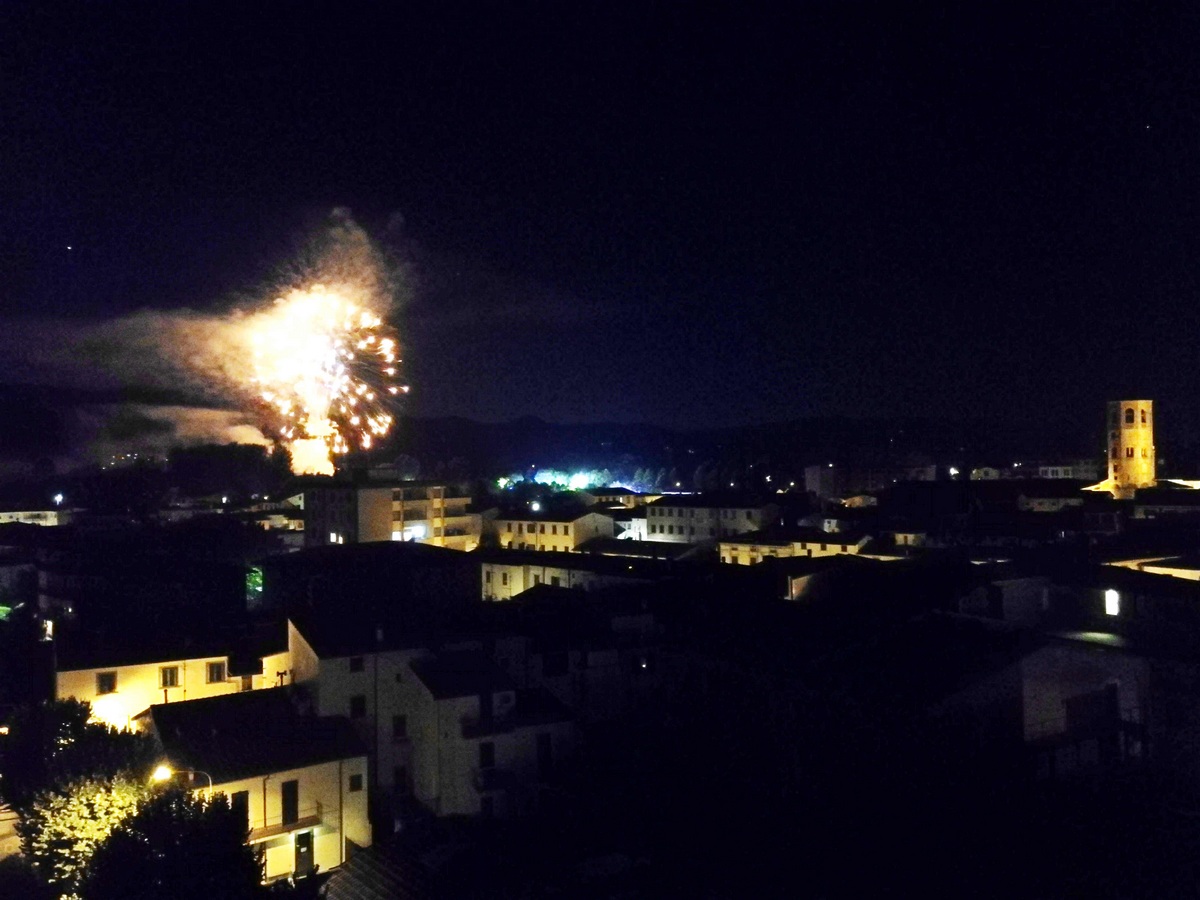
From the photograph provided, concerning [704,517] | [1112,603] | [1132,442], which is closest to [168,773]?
[1112,603]

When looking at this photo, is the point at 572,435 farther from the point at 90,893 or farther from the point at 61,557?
the point at 90,893

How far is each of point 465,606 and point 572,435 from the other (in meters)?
81.2

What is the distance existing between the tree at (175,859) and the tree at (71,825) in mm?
403

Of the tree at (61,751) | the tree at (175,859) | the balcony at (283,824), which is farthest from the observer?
the balcony at (283,824)

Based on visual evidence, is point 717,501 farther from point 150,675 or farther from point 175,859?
point 175,859

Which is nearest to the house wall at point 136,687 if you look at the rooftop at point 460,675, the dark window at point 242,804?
the dark window at point 242,804

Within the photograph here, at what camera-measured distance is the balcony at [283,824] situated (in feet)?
34.6

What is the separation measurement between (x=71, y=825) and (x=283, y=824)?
2.13m

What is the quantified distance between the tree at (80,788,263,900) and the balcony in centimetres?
124

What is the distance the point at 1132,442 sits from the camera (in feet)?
116

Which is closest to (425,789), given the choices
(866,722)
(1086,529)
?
(866,722)

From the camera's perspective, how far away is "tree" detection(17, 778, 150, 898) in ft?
31.3

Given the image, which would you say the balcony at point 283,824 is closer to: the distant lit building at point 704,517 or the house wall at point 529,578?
the house wall at point 529,578

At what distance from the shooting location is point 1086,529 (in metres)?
25.0
